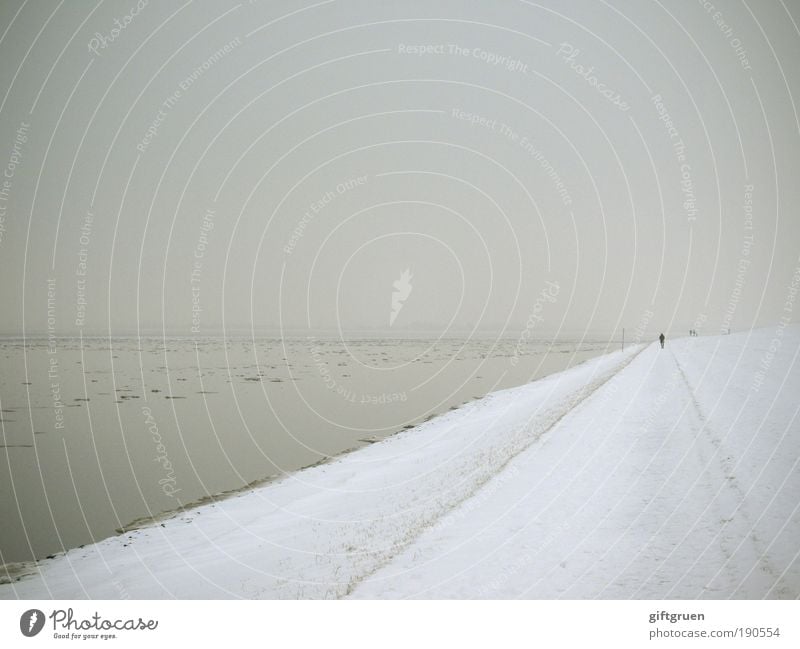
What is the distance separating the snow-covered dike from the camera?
827 centimetres

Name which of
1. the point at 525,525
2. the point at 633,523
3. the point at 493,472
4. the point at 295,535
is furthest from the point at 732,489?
the point at 295,535

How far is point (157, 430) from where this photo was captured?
24.6 meters

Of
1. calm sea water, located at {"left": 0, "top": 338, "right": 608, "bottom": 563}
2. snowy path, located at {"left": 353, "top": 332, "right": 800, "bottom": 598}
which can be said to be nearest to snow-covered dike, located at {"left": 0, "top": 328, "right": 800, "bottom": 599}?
snowy path, located at {"left": 353, "top": 332, "right": 800, "bottom": 598}

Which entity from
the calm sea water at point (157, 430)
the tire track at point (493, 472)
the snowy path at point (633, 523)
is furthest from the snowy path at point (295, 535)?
the calm sea water at point (157, 430)

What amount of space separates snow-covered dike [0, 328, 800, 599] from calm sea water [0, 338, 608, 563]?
8.21ft

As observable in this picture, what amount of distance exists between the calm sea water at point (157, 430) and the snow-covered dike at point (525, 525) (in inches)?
98.6

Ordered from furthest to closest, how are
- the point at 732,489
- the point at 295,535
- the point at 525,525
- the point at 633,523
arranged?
the point at 295,535, the point at 732,489, the point at 525,525, the point at 633,523

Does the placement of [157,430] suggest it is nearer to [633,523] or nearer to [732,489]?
[633,523]

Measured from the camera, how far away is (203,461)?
812 inches

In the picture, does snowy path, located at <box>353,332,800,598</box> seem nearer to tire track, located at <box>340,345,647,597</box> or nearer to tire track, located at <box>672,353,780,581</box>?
tire track, located at <box>672,353,780,581</box>

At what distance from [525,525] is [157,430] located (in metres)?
20.4

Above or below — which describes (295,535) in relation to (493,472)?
below

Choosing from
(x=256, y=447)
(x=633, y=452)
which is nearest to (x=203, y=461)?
(x=256, y=447)

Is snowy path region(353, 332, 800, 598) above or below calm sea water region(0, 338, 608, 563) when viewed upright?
below
